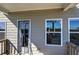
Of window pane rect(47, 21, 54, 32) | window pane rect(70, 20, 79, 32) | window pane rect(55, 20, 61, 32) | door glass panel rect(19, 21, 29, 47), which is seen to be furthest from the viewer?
door glass panel rect(19, 21, 29, 47)

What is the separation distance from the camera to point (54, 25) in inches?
408

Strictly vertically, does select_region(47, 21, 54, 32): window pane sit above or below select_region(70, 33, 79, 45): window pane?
above

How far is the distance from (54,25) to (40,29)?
757 mm

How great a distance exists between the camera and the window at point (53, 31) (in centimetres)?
1027

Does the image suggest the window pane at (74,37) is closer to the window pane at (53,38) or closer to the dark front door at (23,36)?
the window pane at (53,38)

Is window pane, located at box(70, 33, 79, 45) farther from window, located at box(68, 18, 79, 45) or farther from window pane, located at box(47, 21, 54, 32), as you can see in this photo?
window pane, located at box(47, 21, 54, 32)

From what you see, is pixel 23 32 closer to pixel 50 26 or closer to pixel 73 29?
pixel 50 26

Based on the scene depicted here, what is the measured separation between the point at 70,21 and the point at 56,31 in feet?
2.89

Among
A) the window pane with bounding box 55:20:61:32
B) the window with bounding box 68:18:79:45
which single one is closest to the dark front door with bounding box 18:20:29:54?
the window pane with bounding box 55:20:61:32

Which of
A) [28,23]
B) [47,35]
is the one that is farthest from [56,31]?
[28,23]

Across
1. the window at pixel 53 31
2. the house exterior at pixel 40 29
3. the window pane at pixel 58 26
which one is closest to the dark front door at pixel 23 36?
the house exterior at pixel 40 29

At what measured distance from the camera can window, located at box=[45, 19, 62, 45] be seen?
10.3 meters

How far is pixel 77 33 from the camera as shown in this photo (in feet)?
33.1

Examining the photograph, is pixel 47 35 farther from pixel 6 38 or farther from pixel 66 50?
pixel 6 38
